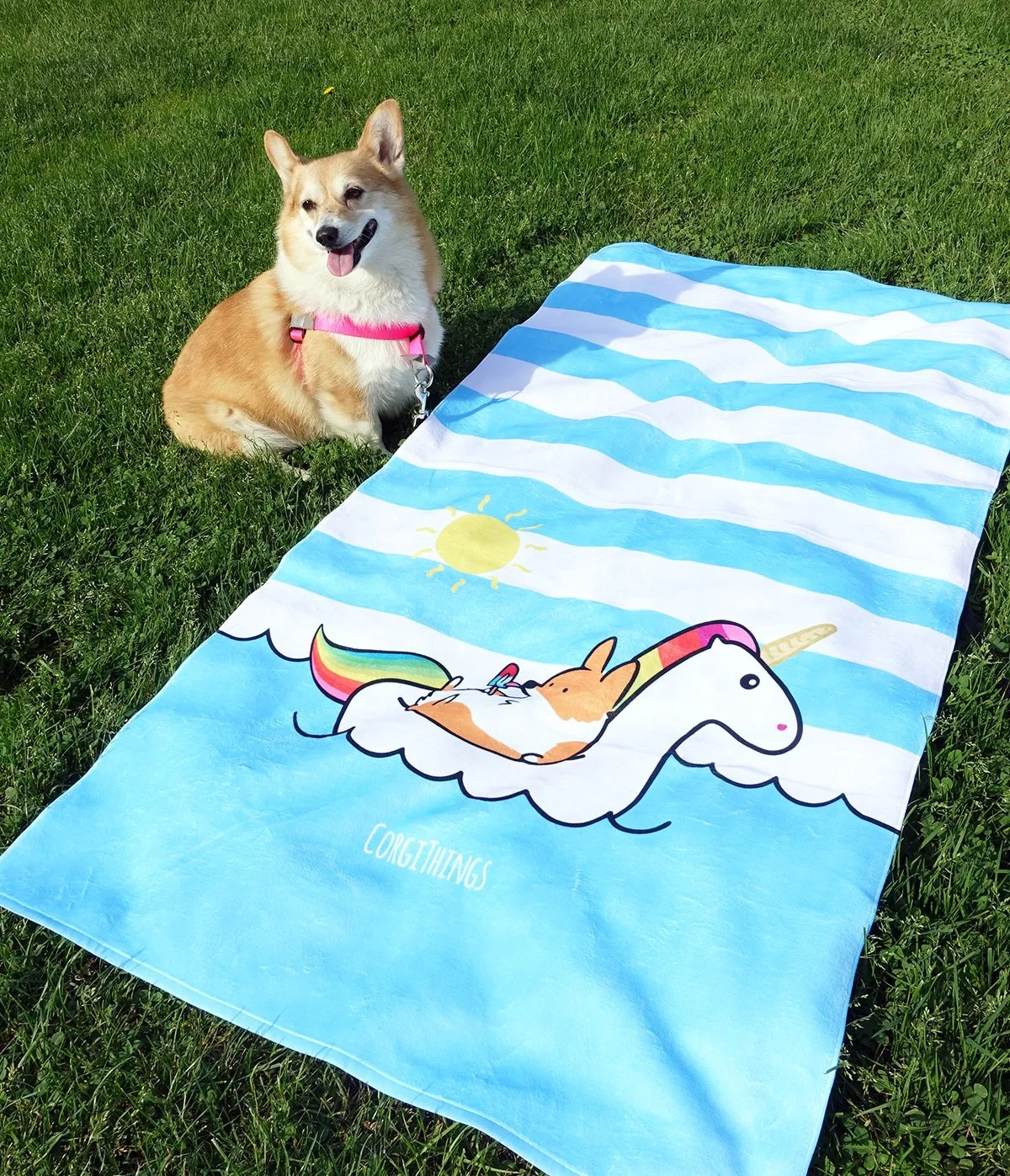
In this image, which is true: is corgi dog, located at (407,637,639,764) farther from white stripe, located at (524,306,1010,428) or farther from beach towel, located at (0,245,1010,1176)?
white stripe, located at (524,306,1010,428)

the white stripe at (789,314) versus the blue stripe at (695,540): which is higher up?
the white stripe at (789,314)

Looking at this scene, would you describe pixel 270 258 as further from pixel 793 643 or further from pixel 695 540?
pixel 793 643

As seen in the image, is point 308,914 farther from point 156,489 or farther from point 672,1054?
point 156,489

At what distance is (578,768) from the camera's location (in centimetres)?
217

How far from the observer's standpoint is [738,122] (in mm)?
5215

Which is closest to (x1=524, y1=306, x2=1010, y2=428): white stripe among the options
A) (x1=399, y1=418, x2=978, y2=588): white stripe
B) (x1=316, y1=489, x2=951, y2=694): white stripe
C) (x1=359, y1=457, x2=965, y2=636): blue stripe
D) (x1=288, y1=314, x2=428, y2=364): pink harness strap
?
(x1=399, y1=418, x2=978, y2=588): white stripe

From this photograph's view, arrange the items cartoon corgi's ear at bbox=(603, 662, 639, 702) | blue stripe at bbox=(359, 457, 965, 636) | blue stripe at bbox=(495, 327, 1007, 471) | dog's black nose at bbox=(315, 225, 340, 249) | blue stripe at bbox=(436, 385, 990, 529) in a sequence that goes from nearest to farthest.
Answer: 1. cartoon corgi's ear at bbox=(603, 662, 639, 702)
2. blue stripe at bbox=(359, 457, 965, 636)
3. blue stripe at bbox=(436, 385, 990, 529)
4. dog's black nose at bbox=(315, 225, 340, 249)
5. blue stripe at bbox=(495, 327, 1007, 471)

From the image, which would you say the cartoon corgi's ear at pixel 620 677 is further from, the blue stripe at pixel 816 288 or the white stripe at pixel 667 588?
the blue stripe at pixel 816 288

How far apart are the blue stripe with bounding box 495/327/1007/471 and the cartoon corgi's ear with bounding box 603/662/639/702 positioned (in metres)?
1.38

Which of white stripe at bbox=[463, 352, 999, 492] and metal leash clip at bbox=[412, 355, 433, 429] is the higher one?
metal leash clip at bbox=[412, 355, 433, 429]

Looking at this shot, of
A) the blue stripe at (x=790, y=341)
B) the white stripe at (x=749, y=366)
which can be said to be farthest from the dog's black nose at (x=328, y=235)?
the blue stripe at (x=790, y=341)

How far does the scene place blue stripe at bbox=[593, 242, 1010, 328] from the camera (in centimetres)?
365

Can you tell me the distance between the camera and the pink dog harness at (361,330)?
322 centimetres

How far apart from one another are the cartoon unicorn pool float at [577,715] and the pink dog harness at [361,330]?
1.30 meters
